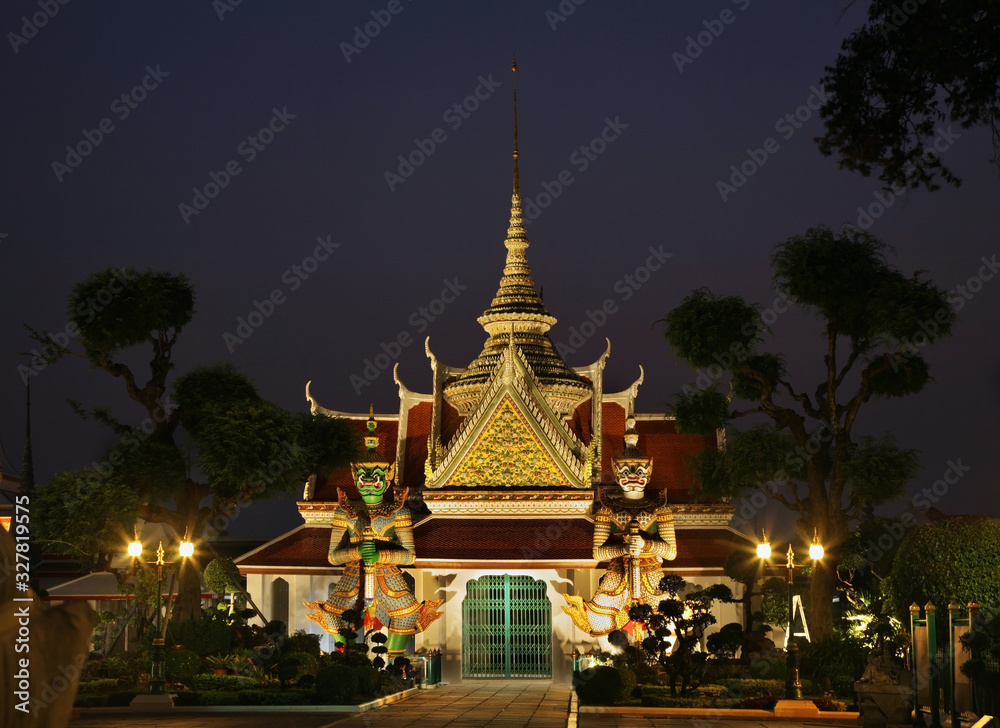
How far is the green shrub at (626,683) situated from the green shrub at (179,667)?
679 cm

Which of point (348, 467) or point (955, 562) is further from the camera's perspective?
point (348, 467)

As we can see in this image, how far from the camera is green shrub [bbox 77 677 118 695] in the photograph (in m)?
19.3

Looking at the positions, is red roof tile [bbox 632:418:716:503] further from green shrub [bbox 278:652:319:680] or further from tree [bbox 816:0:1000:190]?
tree [bbox 816:0:1000:190]

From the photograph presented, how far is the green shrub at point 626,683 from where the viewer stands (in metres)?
18.7

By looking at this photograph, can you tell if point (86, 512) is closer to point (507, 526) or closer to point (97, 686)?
point (97, 686)

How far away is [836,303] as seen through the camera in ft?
75.4

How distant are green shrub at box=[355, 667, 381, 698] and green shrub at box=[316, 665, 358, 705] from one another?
308 mm

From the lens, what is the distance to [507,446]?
26062mm

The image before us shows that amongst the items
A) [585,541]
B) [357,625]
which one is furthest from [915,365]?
[357,625]

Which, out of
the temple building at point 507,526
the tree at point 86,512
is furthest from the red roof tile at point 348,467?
the tree at point 86,512

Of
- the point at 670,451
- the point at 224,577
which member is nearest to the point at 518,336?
the point at 670,451

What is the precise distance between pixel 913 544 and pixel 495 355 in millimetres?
12865

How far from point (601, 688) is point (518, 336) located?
12.9 metres

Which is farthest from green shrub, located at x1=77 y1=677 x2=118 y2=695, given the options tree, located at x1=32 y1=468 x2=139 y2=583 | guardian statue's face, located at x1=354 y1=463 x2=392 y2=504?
guardian statue's face, located at x1=354 y1=463 x2=392 y2=504
